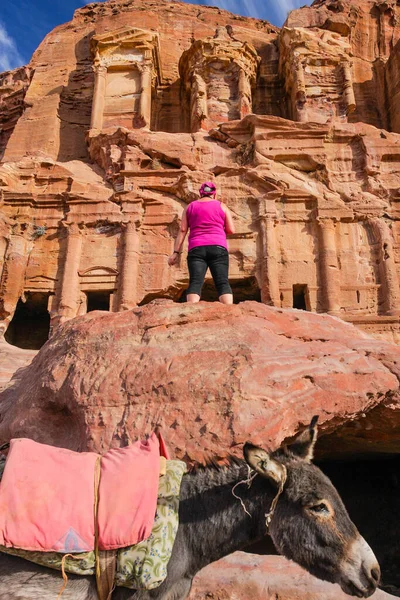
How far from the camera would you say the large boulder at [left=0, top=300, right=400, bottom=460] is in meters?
5.17

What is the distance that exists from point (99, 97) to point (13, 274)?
444 inches

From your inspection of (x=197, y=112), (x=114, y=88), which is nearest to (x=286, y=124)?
(x=197, y=112)

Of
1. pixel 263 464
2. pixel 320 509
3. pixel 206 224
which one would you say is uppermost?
pixel 206 224

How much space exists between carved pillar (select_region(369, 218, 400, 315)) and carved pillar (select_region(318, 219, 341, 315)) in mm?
1597

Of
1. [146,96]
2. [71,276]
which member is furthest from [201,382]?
[146,96]

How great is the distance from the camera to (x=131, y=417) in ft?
17.7

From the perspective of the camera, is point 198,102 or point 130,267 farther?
point 198,102

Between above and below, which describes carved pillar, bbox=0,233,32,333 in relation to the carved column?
below

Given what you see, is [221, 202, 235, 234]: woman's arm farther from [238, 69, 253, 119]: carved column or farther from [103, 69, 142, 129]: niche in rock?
[238, 69, 253, 119]: carved column

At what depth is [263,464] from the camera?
3305mm

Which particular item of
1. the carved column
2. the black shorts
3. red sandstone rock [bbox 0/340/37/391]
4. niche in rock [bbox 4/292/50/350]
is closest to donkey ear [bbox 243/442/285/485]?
the black shorts

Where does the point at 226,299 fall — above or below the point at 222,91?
below

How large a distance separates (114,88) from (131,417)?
2351 centimetres

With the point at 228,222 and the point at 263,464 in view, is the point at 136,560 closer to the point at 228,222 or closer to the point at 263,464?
the point at 263,464
